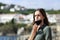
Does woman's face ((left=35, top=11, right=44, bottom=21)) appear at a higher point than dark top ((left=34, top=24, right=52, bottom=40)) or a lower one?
higher

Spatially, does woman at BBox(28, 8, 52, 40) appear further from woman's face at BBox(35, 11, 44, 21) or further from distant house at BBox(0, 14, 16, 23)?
distant house at BBox(0, 14, 16, 23)

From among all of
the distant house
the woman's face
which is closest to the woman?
the woman's face

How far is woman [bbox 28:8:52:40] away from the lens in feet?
3.71

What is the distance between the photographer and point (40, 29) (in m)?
1.17

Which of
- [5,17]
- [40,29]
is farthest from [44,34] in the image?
[5,17]

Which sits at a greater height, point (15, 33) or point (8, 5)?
point (8, 5)

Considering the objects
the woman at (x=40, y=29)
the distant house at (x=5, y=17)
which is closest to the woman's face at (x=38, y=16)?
the woman at (x=40, y=29)

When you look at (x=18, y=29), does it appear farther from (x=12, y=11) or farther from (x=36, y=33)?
(x=36, y=33)

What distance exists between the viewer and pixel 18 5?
2895mm

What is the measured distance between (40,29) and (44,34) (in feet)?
0.18

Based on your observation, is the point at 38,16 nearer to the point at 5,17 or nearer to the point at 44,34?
the point at 44,34

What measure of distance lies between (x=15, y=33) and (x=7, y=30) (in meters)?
0.16

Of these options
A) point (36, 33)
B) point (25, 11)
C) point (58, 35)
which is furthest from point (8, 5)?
point (36, 33)

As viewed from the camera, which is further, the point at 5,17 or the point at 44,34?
the point at 5,17
